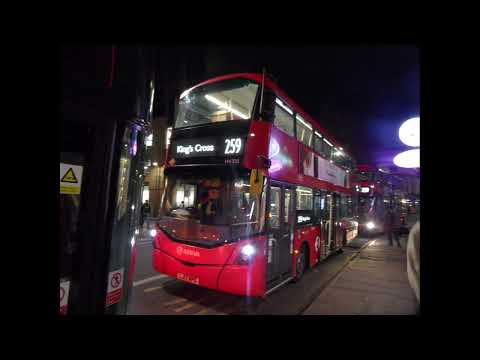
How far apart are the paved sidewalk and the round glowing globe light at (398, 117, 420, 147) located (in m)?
2.89

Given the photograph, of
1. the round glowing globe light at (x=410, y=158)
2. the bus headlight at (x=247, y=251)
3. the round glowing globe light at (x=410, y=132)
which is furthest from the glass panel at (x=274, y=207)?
the round glowing globe light at (x=410, y=132)

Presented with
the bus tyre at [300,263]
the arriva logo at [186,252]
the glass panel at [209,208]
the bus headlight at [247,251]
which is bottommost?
the bus tyre at [300,263]

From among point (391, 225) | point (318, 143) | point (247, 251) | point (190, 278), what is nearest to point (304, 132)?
point (318, 143)

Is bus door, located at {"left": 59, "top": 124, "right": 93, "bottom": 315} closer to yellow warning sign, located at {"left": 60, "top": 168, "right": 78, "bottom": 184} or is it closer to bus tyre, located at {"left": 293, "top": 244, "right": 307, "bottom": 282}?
yellow warning sign, located at {"left": 60, "top": 168, "right": 78, "bottom": 184}

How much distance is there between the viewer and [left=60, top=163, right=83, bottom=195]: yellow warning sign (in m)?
2.02

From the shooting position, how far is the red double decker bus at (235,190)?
4.73m

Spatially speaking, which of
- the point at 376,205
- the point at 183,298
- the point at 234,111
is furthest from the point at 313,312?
the point at 376,205

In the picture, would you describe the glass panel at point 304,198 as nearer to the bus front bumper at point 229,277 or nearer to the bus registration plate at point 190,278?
the bus front bumper at point 229,277

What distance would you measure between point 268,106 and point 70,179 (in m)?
3.89

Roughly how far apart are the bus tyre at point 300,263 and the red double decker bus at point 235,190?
0.05 metres

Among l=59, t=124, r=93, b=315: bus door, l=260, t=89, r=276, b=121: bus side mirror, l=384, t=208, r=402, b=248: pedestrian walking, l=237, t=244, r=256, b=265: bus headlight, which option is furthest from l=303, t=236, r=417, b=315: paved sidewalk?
l=384, t=208, r=402, b=248: pedestrian walking

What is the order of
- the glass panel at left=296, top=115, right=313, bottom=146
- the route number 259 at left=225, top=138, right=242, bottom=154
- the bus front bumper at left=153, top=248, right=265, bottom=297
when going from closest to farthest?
the bus front bumper at left=153, top=248, right=265, bottom=297
the route number 259 at left=225, top=138, right=242, bottom=154
the glass panel at left=296, top=115, right=313, bottom=146

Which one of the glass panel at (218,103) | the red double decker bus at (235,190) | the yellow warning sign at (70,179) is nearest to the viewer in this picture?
the yellow warning sign at (70,179)

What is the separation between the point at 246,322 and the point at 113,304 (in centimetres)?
133
